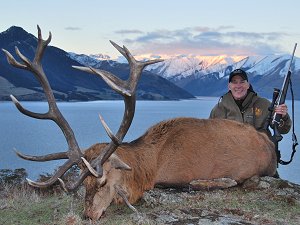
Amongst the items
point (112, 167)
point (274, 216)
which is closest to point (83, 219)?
point (112, 167)

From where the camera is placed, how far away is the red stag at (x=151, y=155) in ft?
24.2

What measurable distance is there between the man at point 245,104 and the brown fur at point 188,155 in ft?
3.45

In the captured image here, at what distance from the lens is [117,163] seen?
7.53 m

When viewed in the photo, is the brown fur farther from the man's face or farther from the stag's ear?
the man's face

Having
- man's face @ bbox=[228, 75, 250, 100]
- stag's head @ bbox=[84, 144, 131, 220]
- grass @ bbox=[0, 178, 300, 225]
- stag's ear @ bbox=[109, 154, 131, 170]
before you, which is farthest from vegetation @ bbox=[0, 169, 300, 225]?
man's face @ bbox=[228, 75, 250, 100]

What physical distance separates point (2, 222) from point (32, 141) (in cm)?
5550

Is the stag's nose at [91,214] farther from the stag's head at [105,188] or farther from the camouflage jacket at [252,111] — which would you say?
the camouflage jacket at [252,111]

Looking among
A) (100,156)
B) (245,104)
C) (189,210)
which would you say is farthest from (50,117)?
(245,104)

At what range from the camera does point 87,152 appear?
7.75 metres

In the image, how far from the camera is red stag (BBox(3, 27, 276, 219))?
290 inches

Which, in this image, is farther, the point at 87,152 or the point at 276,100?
the point at 276,100

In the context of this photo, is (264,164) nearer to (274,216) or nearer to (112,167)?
(274,216)

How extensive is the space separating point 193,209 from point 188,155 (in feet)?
3.87

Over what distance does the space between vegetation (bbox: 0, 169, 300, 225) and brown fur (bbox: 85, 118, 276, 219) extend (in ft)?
0.78
